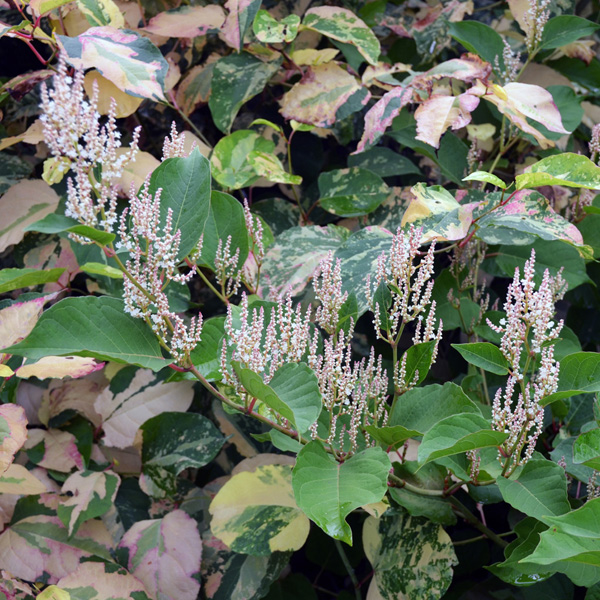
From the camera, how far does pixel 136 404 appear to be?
3.64 ft

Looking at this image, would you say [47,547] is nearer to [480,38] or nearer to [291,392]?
[291,392]

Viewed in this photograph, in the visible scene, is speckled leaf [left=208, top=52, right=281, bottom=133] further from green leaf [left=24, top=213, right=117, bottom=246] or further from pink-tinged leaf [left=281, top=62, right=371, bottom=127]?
green leaf [left=24, top=213, right=117, bottom=246]

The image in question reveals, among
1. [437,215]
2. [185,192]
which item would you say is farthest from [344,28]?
[185,192]

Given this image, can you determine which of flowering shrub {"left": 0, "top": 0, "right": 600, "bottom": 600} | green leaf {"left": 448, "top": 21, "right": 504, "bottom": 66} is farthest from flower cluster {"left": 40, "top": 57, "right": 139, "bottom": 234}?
green leaf {"left": 448, "top": 21, "right": 504, "bottom": 66}

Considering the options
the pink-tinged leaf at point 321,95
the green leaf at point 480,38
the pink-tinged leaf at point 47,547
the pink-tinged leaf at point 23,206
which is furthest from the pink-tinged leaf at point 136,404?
the green leaf at point 480,38

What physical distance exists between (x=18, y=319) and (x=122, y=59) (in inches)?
16.7

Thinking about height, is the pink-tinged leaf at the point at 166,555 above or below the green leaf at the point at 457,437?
below

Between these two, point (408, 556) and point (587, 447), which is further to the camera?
point (408, 556)

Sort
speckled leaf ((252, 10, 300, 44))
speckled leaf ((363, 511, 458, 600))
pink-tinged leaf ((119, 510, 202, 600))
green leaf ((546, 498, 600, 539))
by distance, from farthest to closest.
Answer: speckled leaf ((252, 10, 300, 44))
pink-tinged leaf ((119, 510, 202, 600))
speckled leaf ((363, 511, 458, 600))
green leaf ((546, 498, 600, 539))

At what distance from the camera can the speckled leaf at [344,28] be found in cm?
123

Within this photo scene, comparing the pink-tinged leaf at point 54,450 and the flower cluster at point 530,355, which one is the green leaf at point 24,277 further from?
the flower cluster at point 530,355

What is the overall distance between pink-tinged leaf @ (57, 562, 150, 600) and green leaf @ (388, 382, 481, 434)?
48 cm

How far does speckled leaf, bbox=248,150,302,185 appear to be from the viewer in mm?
1135

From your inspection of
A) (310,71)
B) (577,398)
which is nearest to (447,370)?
(577,398)
